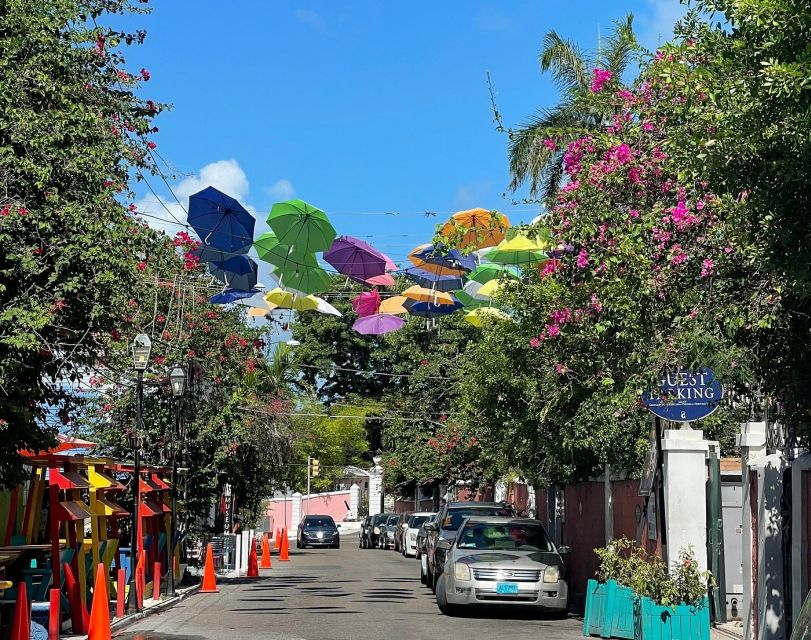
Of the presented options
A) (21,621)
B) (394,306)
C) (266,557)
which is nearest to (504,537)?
(394,306)

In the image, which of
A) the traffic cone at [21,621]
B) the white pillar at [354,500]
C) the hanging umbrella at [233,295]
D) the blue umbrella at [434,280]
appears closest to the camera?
the traffic cone at [21,621]

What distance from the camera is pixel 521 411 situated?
933 inches

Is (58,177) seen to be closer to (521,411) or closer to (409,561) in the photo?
(521,411)

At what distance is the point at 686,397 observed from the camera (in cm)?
1322

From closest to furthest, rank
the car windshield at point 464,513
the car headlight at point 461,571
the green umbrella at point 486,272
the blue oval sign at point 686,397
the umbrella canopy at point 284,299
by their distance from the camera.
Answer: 1. the blue oval sign at point 686,397
2. the car headlight at point 461,571
3. the green umbrella at point 486,272
4. the umbrella canopy at point 284,299
5. the car windshield at point 464,513

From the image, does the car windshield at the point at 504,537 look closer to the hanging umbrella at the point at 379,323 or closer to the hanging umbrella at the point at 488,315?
the hanging umbrella at the point at 488,315

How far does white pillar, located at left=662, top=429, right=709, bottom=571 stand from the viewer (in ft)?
54.3

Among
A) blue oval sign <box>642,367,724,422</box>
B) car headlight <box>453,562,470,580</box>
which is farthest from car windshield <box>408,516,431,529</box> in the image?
blue oval sign <box>642,367,724,422</box>

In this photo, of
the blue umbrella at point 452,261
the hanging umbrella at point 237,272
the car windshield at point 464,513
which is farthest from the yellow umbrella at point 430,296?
the car windshield at point 464,513

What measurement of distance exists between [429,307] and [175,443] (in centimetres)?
643

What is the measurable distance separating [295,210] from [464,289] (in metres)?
4.52

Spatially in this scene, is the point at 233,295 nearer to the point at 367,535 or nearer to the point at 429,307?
the point at 429,307

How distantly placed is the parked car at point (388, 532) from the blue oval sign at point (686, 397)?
138 feet

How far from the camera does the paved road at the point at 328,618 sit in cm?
1608
